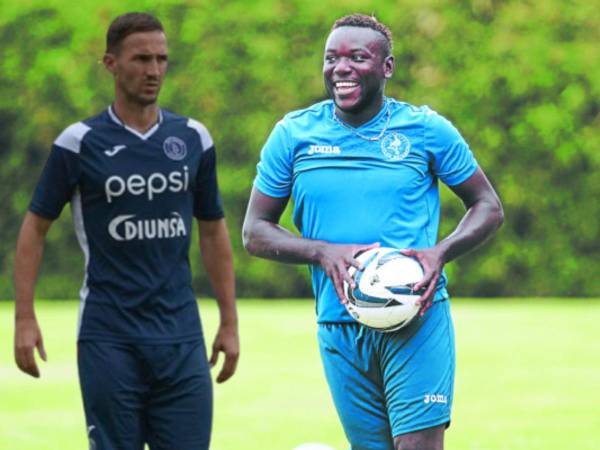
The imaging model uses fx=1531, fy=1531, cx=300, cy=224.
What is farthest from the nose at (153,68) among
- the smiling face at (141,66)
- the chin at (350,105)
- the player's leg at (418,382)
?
the player's leg at (418,382)

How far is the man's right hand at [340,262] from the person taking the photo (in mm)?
5773

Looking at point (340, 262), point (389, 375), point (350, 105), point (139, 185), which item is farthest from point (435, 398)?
point (139, 185)

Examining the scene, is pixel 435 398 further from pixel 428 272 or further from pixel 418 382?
pixel 428 272

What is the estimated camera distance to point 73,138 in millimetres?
5641

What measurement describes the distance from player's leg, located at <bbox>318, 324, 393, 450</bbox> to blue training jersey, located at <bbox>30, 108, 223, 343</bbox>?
640 mm

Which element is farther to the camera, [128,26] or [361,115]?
[361,115]

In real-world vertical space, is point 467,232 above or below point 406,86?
below

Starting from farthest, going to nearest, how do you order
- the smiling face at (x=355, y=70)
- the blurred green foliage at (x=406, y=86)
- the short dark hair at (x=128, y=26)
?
the blurred green foliage at (x=406, y=86)
the smiling face at (x=355, y=70)
the short dark hair at (x=128, y=26)

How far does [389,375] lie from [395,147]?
2.90ft

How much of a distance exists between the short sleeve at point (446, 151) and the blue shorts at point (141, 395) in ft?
3.97

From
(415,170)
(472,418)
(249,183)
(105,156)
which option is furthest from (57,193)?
(249,183)

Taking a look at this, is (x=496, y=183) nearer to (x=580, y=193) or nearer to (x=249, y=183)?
(x=580, y=193)

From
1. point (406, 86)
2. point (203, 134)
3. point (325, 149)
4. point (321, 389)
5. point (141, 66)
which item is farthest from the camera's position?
point (406, 86)

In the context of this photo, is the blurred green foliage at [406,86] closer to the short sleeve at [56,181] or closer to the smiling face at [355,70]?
the smiling face at [355,70]
